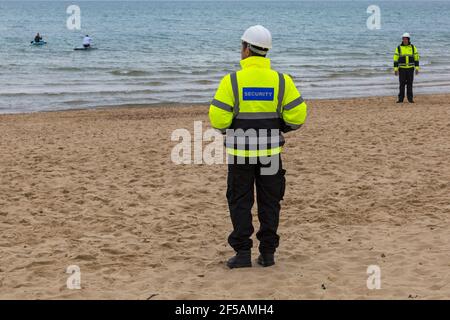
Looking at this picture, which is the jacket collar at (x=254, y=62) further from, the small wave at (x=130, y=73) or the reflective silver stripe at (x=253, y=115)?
the small wave at (x=130, y=73)

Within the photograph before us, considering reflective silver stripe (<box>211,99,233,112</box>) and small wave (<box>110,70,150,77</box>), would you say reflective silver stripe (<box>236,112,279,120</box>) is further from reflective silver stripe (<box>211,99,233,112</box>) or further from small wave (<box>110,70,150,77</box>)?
small wave (<box>110,70,150,77</box>)

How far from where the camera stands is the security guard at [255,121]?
5090 mm

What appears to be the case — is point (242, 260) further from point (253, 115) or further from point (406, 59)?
point (406, 59)

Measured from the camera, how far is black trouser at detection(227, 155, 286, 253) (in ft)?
17.3

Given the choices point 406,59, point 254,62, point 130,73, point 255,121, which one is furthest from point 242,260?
point 130,73

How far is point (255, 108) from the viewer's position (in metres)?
5.14

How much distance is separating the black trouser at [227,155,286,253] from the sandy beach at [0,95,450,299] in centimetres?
30

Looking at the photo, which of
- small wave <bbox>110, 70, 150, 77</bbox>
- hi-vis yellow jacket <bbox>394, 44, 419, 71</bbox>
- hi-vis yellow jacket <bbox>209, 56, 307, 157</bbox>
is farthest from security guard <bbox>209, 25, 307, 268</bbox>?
small wave <bbox>110, 70, 150, 77</bbox>

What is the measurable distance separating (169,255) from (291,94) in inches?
73.2

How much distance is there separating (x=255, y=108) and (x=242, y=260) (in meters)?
1.26

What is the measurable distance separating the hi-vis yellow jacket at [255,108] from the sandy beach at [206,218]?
1.05m

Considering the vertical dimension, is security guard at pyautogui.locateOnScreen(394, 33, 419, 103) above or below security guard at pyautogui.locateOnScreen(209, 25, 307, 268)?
above

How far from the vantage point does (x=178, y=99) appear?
21.6m

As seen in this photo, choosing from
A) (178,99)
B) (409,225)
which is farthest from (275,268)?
(178,99)
